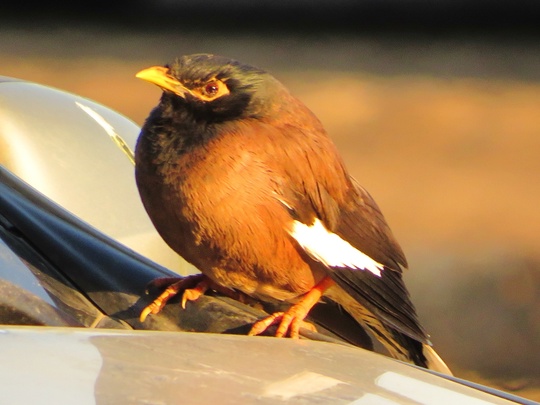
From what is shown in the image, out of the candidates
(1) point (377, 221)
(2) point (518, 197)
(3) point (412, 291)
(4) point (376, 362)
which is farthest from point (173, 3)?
(4) point (376, 362)

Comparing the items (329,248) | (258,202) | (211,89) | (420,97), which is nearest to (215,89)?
(211,89)

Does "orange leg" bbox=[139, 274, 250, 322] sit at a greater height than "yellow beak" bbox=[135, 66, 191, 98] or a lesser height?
lesser

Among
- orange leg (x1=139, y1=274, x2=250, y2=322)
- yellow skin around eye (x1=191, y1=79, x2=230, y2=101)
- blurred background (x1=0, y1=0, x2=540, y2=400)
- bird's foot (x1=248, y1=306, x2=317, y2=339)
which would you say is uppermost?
yellow skin around eye (x1=191, y1=79, x2=230, y2=101)

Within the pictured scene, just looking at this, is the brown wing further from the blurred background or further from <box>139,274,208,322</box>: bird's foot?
the blurred background

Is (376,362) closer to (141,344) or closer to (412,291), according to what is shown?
(141,344)

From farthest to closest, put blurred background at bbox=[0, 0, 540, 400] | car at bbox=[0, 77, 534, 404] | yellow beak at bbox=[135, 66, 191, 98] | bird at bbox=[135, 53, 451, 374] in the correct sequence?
1. blurred background at bbox=[0, 0, 540, 400]
2. yellow beak at bbox=[135, 66, 191, 98]
3. bird at bbox=[135, 53, 451, 374]
4. car at bbox=[0, 77, 534, 404]

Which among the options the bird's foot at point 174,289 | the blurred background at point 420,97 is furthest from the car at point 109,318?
the blurred background at point 420,97

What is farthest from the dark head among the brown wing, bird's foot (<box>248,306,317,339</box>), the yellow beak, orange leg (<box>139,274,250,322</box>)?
bird's foot (<box>248,306,317,339</box>)

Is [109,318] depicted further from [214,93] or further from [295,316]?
[214,93]
